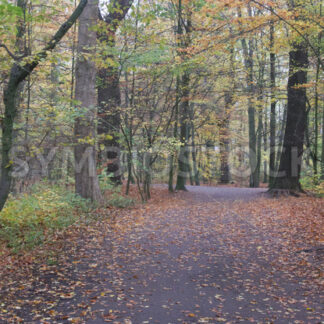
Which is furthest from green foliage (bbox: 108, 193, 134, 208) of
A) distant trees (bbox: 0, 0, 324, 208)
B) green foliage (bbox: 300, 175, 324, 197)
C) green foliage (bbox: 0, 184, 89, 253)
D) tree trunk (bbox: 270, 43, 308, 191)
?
green foliage (bbox: 300, 175, 324, 197)

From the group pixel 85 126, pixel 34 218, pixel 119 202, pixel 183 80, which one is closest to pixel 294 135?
pixel 183 80

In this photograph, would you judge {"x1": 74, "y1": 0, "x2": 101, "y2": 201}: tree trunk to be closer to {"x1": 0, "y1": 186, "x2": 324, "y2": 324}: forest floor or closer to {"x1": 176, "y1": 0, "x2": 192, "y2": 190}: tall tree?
{"x1": 0, "y1": 186, "x2": 324, "y2": 324}: forest floor

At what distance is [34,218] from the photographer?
779 cm

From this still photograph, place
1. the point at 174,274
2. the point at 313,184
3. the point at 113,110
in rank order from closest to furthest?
1. the point at 174,274
2. the point at 113,110
3. the point at 313,184

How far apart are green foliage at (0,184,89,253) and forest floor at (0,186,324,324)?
41 centimetres

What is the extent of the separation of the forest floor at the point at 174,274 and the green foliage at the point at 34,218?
414mm

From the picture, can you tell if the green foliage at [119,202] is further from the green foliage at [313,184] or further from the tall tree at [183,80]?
the green foliage at [313,184]

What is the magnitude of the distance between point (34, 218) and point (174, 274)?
383 centimetres

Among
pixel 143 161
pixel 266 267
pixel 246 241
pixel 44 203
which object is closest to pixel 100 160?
pixel 143 161

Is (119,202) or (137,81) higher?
(137,81)

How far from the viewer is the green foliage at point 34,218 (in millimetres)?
6969

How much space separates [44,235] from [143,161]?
671cm

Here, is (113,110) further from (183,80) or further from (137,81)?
(183,80)

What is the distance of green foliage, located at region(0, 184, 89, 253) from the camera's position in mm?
6969
